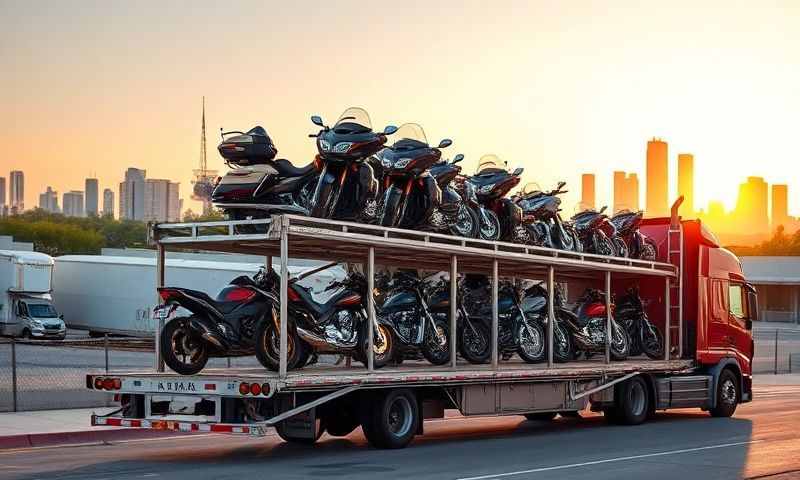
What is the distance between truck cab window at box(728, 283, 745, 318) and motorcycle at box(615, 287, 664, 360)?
1.90 meters

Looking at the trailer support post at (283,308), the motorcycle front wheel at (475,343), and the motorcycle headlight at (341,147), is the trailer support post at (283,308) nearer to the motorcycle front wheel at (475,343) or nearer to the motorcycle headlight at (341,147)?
the motorcycle headlight at (341,147)

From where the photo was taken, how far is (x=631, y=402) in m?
20.0

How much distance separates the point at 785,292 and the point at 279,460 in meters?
72.7

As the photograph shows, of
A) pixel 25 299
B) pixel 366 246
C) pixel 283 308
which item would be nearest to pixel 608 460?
pixel 366 246

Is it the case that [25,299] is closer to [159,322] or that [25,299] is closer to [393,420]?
[159,322]

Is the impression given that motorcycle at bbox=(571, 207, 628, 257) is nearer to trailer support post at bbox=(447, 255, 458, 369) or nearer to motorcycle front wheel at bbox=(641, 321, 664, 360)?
motorcycle front wheel at bbox=(641, 321, 664, 360)

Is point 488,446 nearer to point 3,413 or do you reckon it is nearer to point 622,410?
point 622,410

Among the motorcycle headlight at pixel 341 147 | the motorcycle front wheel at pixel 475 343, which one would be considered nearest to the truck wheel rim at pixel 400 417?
the motorcycle front wheel at pixel 475 343

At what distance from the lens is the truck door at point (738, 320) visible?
22.4 metres

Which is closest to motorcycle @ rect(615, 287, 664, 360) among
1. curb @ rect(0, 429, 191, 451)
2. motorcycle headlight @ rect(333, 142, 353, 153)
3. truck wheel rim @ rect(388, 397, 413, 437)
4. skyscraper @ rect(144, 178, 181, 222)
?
truck wheel rim @ rect(388, 397, 413, 437)

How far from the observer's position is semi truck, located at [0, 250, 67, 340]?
1893 inches

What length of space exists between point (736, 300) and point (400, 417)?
9838 mm

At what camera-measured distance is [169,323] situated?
14.6m

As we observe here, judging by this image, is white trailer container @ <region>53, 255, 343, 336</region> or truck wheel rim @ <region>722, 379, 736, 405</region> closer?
truck wheel rim @ <region>722, 379, 736, 405</region>
